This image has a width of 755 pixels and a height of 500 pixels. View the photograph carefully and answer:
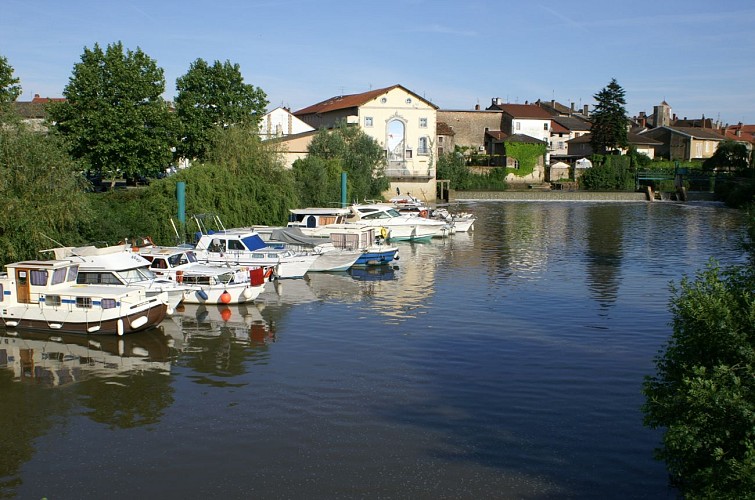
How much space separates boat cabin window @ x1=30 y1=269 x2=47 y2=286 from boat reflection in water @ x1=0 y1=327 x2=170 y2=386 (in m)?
1.60

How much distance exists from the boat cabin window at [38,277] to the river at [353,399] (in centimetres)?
170

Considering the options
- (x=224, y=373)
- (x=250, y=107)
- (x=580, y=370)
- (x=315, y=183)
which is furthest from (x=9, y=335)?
(x=250, y=107)

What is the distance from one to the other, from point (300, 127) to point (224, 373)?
70174 mm

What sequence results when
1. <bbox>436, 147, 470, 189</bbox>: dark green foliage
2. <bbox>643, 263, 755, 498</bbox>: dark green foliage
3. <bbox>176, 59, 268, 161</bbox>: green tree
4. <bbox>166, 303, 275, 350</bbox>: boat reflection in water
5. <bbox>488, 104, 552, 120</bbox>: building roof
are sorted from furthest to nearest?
<bbox>488, 104, 552, 120</bbox>: building roof < <bbox>436, 147, 470, 189</bbox>: dark green foliage < <bbox>176, 59, 268, 161</bbox>: green tree < <bbox>166, 303, 275, 350</bbox>: boat reflection in water < <bbox>643, 263, 755, 498</bbox>: dark green foliage

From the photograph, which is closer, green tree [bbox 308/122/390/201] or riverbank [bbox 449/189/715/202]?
green tree [bbox 308/122/390/201]

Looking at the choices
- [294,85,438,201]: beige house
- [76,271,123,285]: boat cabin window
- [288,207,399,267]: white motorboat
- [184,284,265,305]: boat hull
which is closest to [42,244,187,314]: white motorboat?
[76,271,123,285]: boat cabin window

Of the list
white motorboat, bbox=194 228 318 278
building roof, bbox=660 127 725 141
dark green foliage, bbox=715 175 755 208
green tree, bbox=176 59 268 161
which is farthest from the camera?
building roof, bbox=660 127 725 141

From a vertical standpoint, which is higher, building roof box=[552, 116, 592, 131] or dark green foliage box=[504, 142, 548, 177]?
building roof box=[552, 116, 592, 131]

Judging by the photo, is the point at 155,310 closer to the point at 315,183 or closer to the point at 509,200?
the point at 315,183

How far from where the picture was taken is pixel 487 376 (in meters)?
19.2

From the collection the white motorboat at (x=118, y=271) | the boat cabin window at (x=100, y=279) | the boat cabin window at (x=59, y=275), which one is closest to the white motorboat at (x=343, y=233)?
the white motorboat at (x=118, y=271)

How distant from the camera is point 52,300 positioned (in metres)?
23.0

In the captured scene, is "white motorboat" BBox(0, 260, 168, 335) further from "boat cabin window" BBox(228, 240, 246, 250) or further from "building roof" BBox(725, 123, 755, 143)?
"building roof" BBox(725, 123, 755, 143)

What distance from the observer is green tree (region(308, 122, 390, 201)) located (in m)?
68.1
